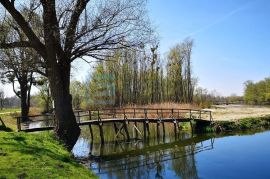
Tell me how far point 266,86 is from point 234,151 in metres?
78.7

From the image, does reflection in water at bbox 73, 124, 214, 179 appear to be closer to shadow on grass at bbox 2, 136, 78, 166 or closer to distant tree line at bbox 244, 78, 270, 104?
shadow on grass at bbox 2, 136, 78, 166

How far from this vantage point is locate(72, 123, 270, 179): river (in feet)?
54.8

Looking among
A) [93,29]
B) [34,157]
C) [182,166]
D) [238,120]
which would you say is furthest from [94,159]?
[238,120]

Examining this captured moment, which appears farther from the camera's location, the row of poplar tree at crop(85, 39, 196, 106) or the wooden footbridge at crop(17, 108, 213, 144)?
the row of poplar tree at crop(85, 39, 196, 106)

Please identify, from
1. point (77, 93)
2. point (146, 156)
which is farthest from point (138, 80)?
point (146, 156)

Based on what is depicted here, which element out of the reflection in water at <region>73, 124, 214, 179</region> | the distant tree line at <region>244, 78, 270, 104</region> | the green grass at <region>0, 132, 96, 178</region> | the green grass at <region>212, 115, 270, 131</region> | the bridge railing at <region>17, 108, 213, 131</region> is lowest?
the reflection in water at <region>73, 124, 214, 179</region>

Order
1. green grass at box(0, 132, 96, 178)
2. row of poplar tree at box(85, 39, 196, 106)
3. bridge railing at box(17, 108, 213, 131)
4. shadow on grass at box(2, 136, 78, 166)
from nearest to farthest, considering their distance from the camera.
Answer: green grass at box(0, 132, 96, 178) < shadow on grass at box(2, 136, 78, 166) < bridge railing at box(17, 108, 213, 131) < row of poplar tree at box(85, 39, 196, 106)

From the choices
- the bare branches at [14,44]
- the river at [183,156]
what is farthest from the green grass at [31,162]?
the bare branches at [14,44]

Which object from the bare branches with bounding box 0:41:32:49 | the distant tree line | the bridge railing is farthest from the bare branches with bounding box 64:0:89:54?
the distant tree line

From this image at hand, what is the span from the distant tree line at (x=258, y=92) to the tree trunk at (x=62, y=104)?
265 feet

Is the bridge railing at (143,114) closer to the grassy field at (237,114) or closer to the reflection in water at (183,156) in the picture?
the grassy field at (237,114)

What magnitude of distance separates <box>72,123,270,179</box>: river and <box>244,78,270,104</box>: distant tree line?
227ft

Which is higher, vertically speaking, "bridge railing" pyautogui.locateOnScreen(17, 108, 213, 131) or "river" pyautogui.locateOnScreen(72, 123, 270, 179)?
"bridge railing" pyautogui.locateOnScreen(17, 108, 213, 131)

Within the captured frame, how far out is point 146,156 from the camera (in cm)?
A: 2150
